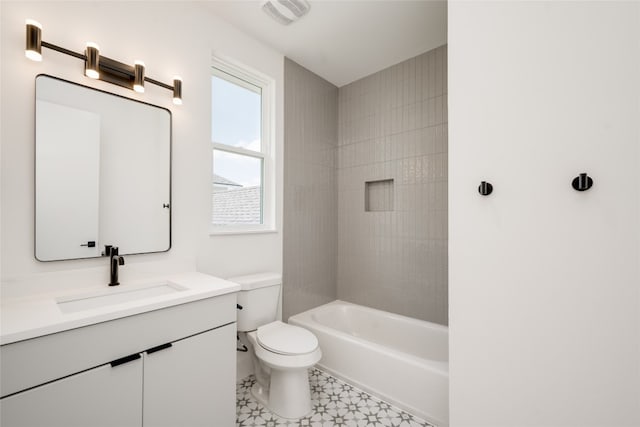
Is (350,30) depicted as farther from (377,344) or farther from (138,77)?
(377,344)

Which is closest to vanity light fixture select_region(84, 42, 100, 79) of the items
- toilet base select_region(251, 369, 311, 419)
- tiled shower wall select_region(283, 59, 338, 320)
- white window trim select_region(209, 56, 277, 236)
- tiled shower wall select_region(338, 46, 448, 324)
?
white window trim select_region(209, 56, 277, 236)

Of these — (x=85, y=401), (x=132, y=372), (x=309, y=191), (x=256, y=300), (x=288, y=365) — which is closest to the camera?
(x=85, y=401)

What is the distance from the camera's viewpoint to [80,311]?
3.76 feet

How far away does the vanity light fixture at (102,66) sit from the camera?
1182 mm

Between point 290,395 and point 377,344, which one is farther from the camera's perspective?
point 377,344

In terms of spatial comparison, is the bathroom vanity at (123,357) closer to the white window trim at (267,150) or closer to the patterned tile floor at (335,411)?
the patterned tile floor at (335,411)

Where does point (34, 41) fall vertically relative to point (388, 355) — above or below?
above

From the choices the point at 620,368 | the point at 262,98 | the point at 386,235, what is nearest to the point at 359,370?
the point at 386,235

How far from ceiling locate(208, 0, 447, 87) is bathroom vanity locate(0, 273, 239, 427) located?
176 cm

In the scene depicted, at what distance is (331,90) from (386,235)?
1.55 meters

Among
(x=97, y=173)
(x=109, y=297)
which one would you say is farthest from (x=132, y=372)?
(x=97, y=173)

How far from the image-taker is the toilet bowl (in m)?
1.59

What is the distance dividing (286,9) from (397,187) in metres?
1.55

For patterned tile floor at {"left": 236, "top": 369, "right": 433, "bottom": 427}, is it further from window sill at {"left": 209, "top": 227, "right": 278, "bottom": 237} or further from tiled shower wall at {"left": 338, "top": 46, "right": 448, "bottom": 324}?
window sill at {"left": 209, "top": 227, "right": 278, "bottom": 237}
